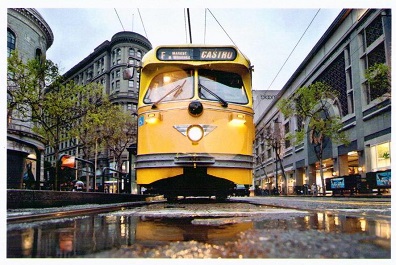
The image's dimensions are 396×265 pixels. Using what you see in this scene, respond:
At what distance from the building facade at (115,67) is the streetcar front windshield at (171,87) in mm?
44617

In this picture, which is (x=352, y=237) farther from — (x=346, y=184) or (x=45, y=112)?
(x=346, y=184)

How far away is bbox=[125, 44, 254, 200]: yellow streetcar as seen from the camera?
6.25 meters

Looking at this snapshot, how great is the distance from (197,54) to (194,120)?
1352mm

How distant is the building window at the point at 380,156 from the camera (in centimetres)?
1970

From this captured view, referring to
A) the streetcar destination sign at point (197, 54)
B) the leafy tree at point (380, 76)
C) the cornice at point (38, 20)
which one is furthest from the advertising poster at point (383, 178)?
the cornice at point (38, 20)

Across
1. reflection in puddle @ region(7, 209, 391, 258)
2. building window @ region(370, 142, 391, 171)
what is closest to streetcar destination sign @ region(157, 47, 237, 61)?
reflection in puddle @ region(7, 209, 391, 258)

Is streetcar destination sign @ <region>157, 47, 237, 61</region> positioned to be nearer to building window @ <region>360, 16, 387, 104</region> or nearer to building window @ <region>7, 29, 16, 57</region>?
building window @ <region>360, 16, 387, 104</region>

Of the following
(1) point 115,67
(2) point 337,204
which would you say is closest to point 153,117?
(2) point 337,204

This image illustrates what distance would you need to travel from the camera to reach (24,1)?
3059 millimetres

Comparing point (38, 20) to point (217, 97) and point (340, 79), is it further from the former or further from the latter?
point (217, 97)

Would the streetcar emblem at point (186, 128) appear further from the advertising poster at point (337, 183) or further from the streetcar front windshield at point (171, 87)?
the advertising poster at point (337, 183)

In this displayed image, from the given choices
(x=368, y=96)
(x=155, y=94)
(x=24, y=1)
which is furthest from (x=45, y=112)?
(x=368, y=96)

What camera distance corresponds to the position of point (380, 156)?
20.8 metres

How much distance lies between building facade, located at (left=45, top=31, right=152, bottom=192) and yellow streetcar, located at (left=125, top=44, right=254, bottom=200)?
44.8 metres
